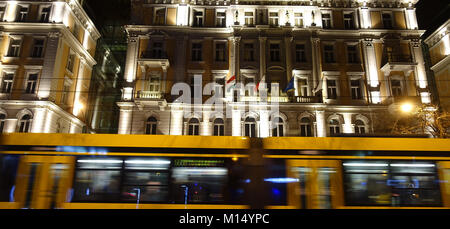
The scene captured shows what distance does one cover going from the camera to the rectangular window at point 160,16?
27875mm

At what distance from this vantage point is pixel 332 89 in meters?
26.8

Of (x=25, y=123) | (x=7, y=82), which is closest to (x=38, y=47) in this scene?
(x=7, y=82)

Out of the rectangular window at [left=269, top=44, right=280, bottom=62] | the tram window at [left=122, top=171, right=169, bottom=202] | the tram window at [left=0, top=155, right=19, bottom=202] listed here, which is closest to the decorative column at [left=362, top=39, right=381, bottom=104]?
the rectangular window at [left=269, top=44, right=280, bottom=62]

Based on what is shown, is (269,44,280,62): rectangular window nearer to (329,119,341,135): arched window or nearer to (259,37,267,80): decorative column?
(259,37,267,80): decorative column

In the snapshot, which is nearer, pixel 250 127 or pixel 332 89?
pixel 250 127

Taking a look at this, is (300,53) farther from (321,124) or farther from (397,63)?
(397,63)

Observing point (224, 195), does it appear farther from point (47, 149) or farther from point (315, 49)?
point (315, 49)

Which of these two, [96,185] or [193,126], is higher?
Result: [193,126]

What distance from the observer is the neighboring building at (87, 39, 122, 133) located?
1410 inches

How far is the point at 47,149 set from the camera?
9.27m

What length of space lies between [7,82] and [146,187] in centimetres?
2409

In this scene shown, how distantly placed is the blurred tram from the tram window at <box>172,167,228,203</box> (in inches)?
1.1

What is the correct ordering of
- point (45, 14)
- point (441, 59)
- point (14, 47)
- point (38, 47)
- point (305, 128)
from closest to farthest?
point (305, 128), point (14, 47), point (38, 47), point (45, 14), point (441, 59)
